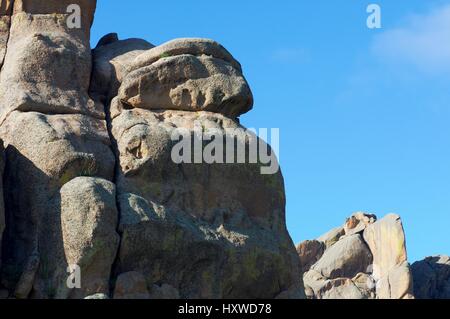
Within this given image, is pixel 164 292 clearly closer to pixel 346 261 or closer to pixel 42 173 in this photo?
pixel 42 173

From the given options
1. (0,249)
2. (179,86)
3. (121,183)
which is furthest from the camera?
(179,86)

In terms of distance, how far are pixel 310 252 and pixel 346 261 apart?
509cm

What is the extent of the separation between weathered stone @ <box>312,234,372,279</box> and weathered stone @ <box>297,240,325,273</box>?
3480 mm

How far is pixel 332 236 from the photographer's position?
6669 cm

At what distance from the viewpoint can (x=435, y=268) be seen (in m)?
59.1

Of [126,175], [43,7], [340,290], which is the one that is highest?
[43,7]

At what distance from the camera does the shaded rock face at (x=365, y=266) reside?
56.4 meters

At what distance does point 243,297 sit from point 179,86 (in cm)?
594

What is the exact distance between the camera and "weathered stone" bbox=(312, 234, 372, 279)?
59625mm

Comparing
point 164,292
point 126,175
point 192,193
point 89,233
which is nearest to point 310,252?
point 192,193

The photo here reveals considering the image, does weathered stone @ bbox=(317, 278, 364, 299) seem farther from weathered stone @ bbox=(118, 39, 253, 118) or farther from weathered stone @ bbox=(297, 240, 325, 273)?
weathered stone @ bbox=(118, 39, 253, 118)
